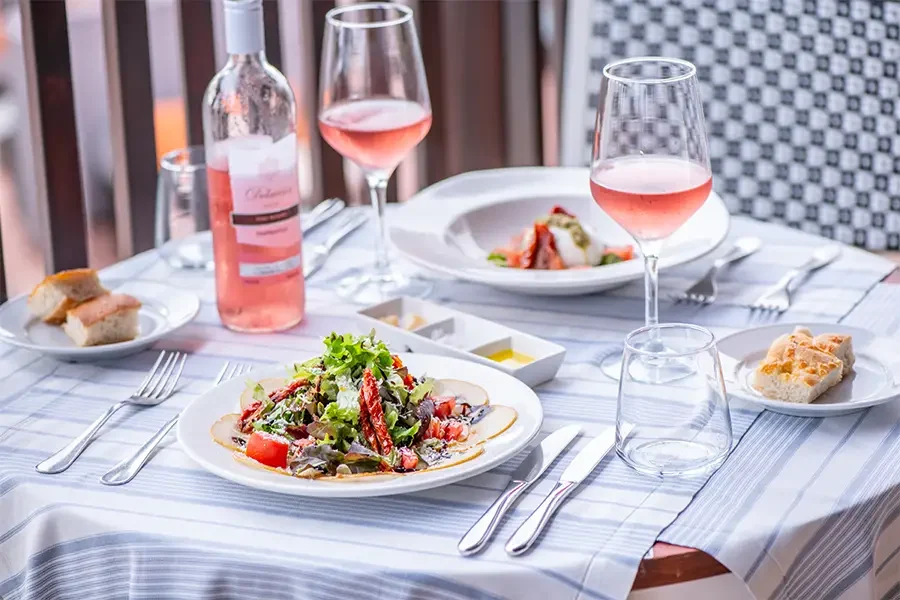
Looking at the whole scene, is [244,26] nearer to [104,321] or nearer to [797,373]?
[104,321]

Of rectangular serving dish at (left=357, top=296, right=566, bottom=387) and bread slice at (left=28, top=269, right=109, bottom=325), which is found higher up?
bread slice at (left=28, top=269, right=109, bottom=325)

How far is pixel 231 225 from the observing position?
4.77ft

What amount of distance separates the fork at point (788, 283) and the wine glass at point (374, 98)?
1.42 ft

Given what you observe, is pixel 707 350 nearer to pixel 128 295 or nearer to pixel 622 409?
pixel 622 409

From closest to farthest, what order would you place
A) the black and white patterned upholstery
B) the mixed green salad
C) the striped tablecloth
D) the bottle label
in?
the striped tablecloth
the mixed green salad
the bottle label
the black and white patterned upholstery

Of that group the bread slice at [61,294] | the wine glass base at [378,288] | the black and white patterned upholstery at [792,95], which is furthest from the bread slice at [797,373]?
the black and white patterned upholstery at [792,95]

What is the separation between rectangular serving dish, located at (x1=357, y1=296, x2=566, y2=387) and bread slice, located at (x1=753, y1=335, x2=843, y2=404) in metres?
0.21

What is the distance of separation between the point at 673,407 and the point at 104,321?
2.28 ft

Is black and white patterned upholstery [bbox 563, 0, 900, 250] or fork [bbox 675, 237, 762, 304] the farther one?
black and white patterned upholstery [bbox 563, 0, 900, 250]

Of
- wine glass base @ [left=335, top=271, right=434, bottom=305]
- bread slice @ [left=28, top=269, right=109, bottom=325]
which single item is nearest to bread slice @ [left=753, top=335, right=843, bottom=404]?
wine glass base @ [left=335, top=271, right=434, bottom=305]

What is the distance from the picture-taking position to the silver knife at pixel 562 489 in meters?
1.00

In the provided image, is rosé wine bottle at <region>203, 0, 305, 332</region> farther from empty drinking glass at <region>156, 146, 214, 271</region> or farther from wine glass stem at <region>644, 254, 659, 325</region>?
wine glass stem at <region>644, 254, 659, 325</region>

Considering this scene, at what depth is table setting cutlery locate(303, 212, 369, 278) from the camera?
1.74 meters

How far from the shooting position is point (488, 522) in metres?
1.03
